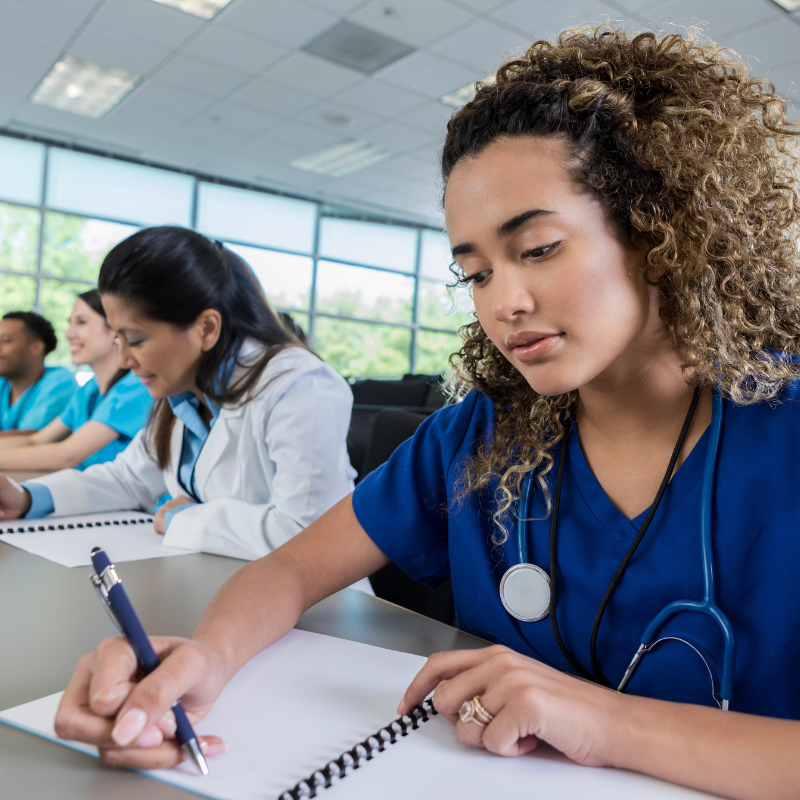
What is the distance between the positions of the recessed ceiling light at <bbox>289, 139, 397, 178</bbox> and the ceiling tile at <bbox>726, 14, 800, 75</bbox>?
299 centimetres

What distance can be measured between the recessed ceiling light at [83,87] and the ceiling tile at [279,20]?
126 cm

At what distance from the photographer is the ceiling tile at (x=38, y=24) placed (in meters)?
4.18

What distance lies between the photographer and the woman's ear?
1.60 meters

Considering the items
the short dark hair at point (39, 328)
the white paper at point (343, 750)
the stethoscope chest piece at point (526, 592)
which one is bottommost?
the white paper at point (343, 750)

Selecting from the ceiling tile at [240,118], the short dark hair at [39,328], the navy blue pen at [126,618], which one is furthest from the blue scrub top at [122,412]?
the ceiling tile at [240,118]

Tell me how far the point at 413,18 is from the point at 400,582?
3.79 meters

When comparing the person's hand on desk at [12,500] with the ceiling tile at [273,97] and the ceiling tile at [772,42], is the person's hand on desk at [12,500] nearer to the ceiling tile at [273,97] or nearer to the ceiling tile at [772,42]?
the ceiling tile at [772,42]

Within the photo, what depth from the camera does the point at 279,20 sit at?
4.15 m

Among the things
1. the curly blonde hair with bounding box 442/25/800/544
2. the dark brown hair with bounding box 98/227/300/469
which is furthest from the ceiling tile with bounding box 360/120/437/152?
the curly blonde hair with bounding box 442/25/800/544

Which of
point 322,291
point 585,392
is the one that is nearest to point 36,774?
point 585,392

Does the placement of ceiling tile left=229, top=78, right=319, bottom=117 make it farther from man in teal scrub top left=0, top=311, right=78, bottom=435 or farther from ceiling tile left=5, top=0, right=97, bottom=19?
man in teal scrub top left=0, top=311, right=78, bottom=435

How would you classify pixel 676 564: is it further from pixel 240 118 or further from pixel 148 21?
pixel 240 118

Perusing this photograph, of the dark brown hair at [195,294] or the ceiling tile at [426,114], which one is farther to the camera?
the ceiling tile at [426,114]

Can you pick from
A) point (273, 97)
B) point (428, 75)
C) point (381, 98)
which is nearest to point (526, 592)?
point (428, 75)
